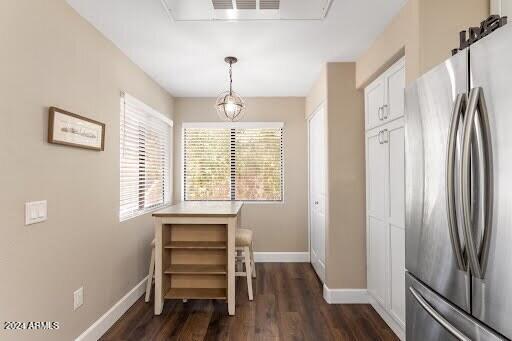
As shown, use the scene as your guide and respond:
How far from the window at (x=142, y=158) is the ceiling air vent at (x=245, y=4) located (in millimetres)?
1499

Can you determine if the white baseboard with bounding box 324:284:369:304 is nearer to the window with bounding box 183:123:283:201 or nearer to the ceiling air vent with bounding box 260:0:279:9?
the window with bounding box 183:123:283:201

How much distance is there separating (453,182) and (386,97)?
167 cm

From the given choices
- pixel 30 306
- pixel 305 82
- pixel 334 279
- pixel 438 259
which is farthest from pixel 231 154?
pixel 438 259

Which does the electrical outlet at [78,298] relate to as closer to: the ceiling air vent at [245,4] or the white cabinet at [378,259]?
the ceiling air vent at [245,4]

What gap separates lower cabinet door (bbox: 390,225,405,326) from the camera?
89.3 inches

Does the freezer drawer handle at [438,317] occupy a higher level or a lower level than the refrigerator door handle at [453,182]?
lower

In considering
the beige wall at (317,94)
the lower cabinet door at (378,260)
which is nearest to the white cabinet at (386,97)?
the beige wall at (317,94)

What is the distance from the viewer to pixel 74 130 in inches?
82.2

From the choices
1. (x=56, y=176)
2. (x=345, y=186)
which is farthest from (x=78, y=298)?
(x=345, y=186)

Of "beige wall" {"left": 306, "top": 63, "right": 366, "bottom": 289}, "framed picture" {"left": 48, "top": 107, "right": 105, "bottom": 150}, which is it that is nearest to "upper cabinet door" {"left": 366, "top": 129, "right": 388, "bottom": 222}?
"beige wall" {"left": 306, "top": 63, "right": 366, "bottom": 289}

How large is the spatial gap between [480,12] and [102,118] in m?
2.85

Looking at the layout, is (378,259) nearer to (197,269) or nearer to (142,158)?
(197,269)

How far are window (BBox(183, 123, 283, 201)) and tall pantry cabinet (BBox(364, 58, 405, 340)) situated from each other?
1791 millimetres

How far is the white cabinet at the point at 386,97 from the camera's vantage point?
231 centimetres
